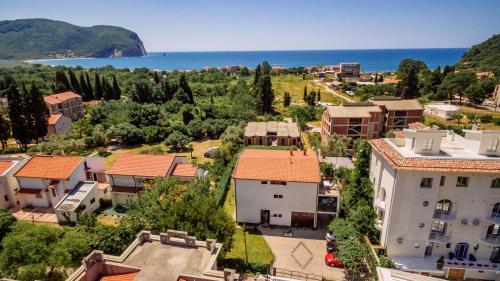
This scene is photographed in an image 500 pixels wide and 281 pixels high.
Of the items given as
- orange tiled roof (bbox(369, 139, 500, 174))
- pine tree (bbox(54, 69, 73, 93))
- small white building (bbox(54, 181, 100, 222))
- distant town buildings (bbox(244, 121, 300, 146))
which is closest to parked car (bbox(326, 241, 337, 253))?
orange tiled roof (bbox(369, 139, 500, 174))

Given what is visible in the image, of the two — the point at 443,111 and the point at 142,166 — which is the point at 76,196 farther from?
the point at 443,111

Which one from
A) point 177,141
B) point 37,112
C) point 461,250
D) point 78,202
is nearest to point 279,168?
point 461,250

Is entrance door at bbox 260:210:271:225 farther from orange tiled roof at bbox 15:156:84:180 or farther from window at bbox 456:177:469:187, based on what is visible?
orange tiled roof at bbox 15:156:84:180

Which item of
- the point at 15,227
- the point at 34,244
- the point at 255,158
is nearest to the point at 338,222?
the point at 255,158

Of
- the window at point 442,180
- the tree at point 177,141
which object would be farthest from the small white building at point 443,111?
the tree at point 177,141

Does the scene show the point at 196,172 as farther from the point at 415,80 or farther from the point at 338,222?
the point at 415,80

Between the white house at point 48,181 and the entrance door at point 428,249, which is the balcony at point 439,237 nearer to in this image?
the entrance door at point 428,249

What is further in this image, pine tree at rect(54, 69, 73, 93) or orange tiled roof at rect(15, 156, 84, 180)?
pine tree at rect(54, 69, 73, 93)
